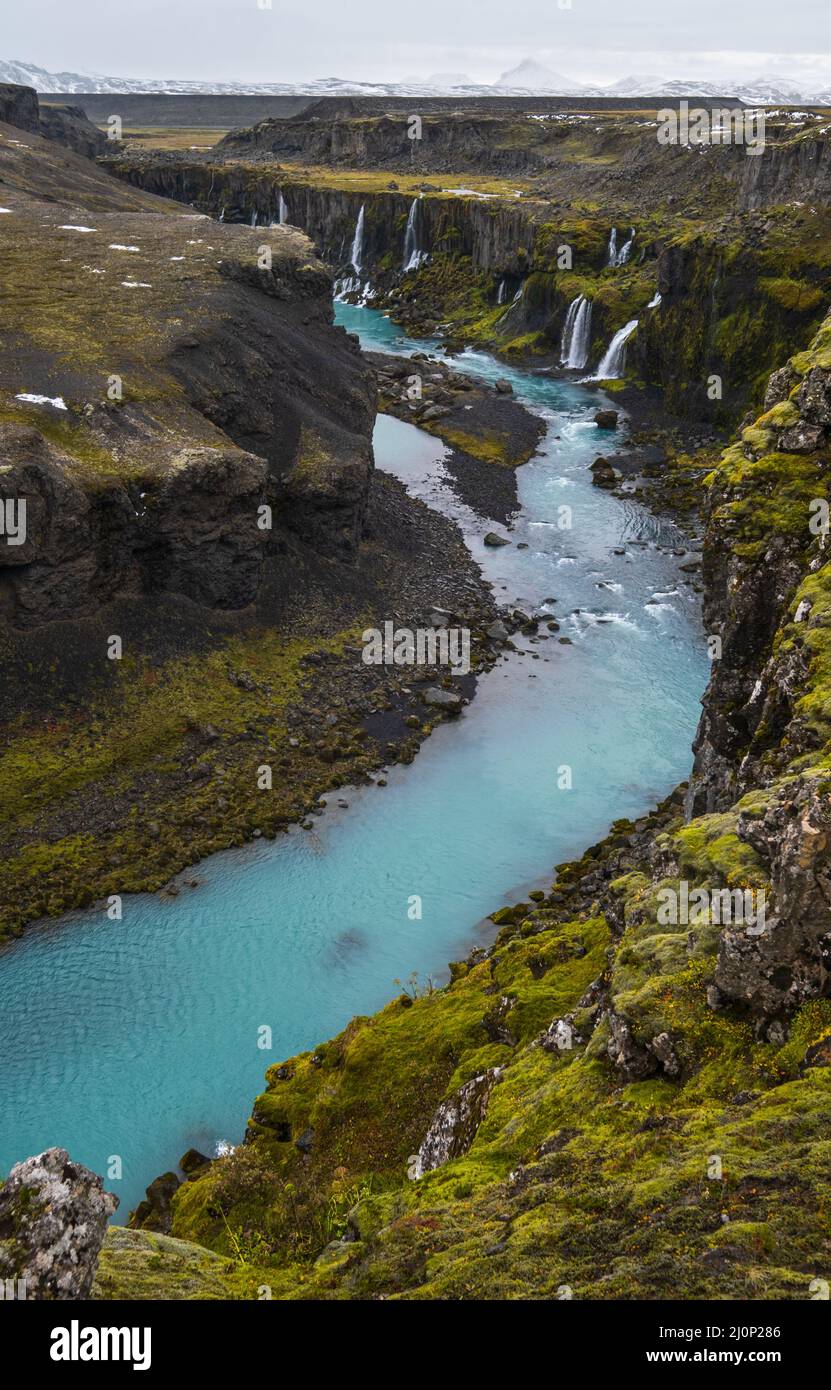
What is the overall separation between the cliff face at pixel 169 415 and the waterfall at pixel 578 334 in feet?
124

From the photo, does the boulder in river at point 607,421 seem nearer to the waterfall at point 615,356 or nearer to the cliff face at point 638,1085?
the waterfall at point 615,356

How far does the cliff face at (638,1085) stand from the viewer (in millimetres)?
13117

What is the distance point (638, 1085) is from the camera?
A: 17.2 metres

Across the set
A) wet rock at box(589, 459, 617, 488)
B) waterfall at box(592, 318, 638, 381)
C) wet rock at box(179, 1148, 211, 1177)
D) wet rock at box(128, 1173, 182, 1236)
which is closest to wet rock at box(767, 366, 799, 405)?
wet rock at box(179, 1148, 211, 1177)

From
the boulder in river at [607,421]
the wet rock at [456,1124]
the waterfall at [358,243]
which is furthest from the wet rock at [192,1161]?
the waterfall at [358,243]

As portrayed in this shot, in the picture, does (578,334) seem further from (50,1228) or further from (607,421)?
(50,1228)

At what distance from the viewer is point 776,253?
276 ft

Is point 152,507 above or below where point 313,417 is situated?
below

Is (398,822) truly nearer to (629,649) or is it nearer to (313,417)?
(629,649)

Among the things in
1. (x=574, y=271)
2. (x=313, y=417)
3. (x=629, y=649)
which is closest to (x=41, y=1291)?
(x=629, y=649)

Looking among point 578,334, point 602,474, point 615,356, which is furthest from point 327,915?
point 578,334

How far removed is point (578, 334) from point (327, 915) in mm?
83727

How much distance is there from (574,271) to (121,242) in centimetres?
5452

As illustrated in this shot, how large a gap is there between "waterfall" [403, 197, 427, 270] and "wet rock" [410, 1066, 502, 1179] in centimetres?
13972
